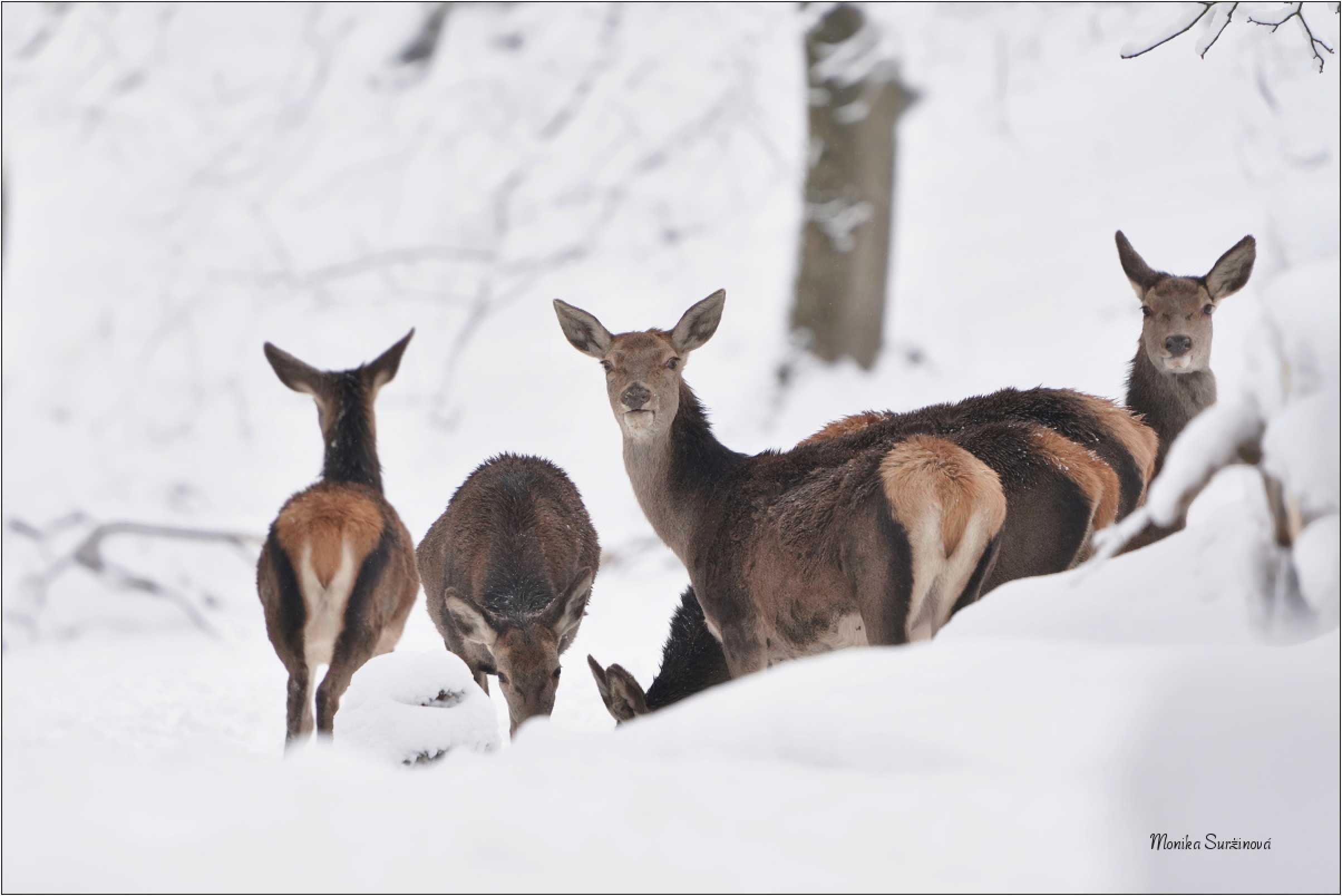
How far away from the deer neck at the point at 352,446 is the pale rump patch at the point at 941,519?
139 inches

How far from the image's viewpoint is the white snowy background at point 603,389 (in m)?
3.43

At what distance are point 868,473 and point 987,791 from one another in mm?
2586

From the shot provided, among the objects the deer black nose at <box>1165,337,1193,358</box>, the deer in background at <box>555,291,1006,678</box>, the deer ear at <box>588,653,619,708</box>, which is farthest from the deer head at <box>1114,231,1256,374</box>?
the deer ear at <box>588,653,619,708</box>

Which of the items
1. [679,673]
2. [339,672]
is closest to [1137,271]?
[679,673]

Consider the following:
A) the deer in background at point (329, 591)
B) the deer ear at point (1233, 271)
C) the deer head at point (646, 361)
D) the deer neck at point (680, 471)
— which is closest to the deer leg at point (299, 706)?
the deer in background at point (329, 591)

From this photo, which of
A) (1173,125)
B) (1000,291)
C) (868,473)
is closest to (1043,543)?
(868,473)

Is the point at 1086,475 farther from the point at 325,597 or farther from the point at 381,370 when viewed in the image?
the point at 381,370

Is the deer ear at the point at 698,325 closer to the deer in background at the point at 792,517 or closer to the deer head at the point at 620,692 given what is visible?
the deer in background at the point at 792,517

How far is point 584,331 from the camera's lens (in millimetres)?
7691

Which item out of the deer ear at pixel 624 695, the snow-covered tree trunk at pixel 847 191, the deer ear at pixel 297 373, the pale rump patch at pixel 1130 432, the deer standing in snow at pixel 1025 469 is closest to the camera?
the deer standing in snow at pixel 1025 469

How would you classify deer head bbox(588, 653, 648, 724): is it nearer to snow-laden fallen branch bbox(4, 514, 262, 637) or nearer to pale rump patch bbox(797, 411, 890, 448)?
pale rump patch bbox(797, 411, 890, 448)

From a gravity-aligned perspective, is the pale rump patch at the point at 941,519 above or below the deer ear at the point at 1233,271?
below

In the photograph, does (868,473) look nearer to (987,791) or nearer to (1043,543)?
(1043,543)

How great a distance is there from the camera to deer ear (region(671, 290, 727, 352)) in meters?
7.53
